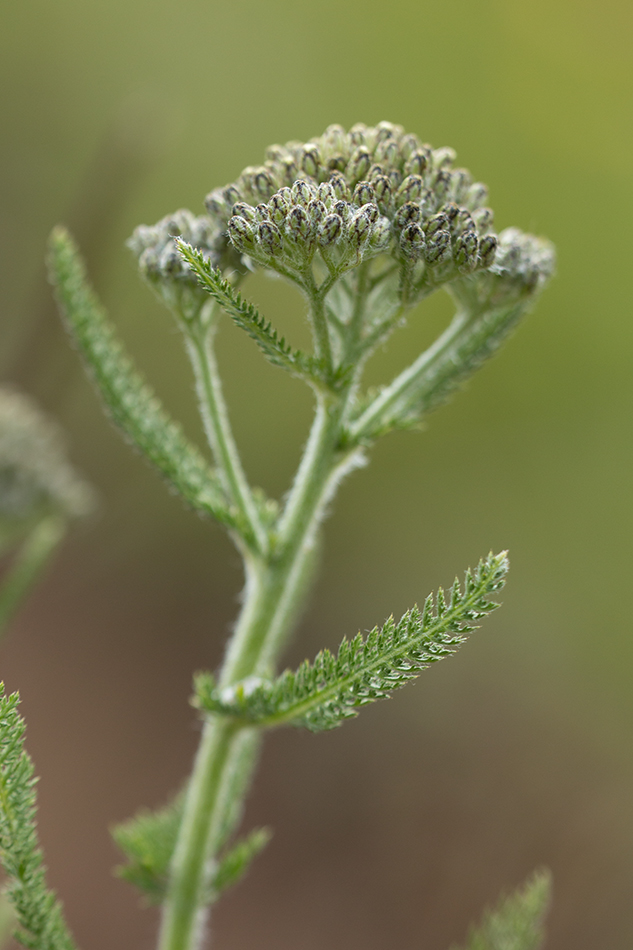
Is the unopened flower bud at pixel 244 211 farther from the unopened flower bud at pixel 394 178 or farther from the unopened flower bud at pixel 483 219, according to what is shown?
the unopened flower bud at pixel 483 219

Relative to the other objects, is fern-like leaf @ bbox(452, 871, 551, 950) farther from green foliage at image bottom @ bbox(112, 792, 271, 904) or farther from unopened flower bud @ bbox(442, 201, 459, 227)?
unopened flower bud @ bbox(442, 201, 459, 227)

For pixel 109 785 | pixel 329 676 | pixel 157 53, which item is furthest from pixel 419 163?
pixel 157 53

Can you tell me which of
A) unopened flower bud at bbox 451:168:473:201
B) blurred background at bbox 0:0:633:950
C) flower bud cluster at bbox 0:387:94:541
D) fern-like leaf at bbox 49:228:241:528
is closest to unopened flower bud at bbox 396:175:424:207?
unopened flower bud at bbox 451:168:473:201

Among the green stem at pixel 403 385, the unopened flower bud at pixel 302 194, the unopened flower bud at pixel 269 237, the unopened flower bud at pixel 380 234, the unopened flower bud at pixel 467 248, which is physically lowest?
the green stem at pixel 403 385

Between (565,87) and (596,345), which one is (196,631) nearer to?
(596,345)

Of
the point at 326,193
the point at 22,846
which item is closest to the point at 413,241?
the point at 326,193

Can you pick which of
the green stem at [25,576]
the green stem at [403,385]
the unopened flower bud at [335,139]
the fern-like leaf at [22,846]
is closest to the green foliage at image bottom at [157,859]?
the fern-like leaf at [22,846]

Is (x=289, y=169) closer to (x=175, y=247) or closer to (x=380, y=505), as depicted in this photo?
(x=175, y=247)

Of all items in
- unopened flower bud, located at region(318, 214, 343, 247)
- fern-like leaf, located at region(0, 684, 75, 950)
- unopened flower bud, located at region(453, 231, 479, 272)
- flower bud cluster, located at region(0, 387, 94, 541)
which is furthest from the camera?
flower bud cluster, located at region(0, 387, 94, 541)
